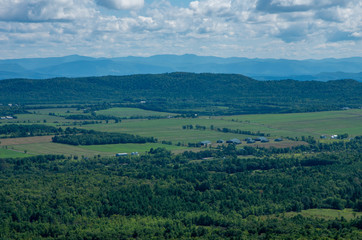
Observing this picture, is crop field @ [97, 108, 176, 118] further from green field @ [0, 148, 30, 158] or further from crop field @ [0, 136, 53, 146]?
green field @ [0, 148, 30, 158]

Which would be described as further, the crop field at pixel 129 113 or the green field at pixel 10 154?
the crop field at pixel 129 113

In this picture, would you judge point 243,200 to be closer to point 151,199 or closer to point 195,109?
point 151,199

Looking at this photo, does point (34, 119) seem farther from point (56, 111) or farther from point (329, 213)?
point (329, 213)

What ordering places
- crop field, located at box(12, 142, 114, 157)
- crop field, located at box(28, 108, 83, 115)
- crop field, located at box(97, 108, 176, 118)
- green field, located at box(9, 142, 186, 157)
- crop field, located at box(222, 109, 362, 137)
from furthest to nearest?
crop field, located at box(28, 108, 83, 115) → crop field, located at box(97, 108, 176, 118) → crop field, located at box(222, 109, 362, 137) → green field, located at box(9, 142, 186, 157) → crop field, located at box(12, 142, 114, 157)

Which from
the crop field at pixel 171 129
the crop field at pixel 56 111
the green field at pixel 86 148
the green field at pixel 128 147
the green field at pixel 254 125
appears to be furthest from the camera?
the crop field at pixel 56 111

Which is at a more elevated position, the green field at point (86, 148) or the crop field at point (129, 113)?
the crop field at point (129, 113)

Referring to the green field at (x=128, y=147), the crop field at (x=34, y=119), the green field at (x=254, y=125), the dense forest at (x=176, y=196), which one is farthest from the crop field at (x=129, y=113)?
the dense forest at (x=176, y=196)

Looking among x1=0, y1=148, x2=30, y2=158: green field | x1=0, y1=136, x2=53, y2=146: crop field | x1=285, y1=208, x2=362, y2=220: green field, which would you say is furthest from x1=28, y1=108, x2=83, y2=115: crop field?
x1=285, y1=208, x2=362, y2=220: green field

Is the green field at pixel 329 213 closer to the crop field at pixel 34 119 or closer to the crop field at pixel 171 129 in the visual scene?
the crop field at pixel 171 129

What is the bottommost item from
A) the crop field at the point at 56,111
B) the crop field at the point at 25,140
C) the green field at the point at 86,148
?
the green field at the point at 86,148
